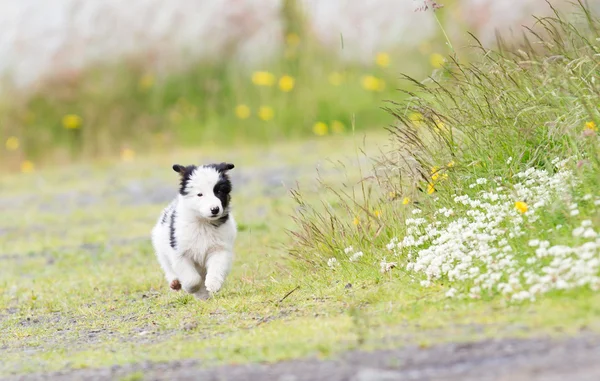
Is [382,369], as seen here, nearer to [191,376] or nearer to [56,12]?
[191,376]

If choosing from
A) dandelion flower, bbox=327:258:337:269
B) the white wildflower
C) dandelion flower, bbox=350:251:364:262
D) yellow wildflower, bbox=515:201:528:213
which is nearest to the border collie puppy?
dandelion flower, bbox=327:258:337:269

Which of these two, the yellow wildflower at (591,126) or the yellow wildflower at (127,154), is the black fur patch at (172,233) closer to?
the yellow wildflower at (591,126)

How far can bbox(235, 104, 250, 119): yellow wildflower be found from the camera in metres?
18.2

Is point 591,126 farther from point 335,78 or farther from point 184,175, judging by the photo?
point 335,78

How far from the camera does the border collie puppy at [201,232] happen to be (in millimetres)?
7680

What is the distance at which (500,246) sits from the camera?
6.30 meters

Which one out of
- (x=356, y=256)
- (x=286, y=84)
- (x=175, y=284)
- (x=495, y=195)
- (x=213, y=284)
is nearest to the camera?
(x=495, y=195)

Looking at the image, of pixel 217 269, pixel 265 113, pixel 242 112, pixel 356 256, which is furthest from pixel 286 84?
pixel 356 256

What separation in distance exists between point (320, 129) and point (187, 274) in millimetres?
10238

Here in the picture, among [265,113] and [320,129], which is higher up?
[265,113]

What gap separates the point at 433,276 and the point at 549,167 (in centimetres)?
112

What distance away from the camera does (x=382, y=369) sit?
4680 mm

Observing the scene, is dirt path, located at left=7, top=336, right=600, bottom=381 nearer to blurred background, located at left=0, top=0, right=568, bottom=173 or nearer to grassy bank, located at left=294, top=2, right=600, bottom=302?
grassy bank, located at left=294, top=2, right=600, bottom=302

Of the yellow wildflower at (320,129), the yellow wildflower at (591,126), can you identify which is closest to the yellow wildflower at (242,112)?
the yellow wildflower at (320,129)
